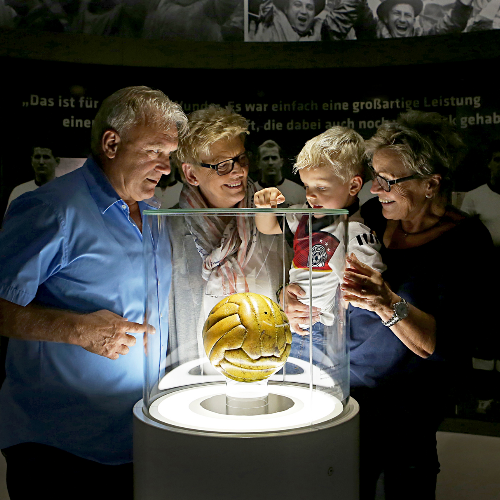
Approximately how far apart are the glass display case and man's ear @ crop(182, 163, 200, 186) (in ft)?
3.05

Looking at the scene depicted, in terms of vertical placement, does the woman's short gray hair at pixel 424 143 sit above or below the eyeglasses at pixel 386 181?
above

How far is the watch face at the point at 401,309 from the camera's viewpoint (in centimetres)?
222

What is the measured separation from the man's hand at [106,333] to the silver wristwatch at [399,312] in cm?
99

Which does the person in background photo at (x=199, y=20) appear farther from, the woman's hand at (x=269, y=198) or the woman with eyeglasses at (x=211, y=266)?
the woman with eyeglasses at (x=211, y=266)

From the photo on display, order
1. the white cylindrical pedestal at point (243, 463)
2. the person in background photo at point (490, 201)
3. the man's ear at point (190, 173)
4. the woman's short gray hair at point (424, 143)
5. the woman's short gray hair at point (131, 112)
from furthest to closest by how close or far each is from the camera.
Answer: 1. the man's ear at point (190, 173)
2. the person in background photo at point (490, 201)
3. the woman's short gray hair at point (424, 143)
4. the woman's short gray hair at point (131, 112)
5. the white cylindrical pedestal at point (243, 463)

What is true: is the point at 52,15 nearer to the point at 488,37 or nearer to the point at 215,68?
the point at 215,68

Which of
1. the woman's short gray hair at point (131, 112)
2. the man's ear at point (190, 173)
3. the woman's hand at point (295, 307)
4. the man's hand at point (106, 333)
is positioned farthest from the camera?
the man's ear at point (190, 173)

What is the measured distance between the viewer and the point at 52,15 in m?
2.77

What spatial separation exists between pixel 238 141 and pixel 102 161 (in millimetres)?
662

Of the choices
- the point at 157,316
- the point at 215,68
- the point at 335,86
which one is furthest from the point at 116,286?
the point at 335,86

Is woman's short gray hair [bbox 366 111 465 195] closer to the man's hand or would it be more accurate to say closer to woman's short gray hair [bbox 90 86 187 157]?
woman's short gray hair [bbox 90 86 187 157]

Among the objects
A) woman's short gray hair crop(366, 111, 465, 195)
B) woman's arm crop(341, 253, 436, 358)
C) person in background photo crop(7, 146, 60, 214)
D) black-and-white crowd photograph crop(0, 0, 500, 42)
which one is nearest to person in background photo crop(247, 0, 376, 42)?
black-and-white crowd photograph crop(0, 0, 500, 42)

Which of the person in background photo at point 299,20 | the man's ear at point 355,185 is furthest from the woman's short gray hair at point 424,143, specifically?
the person in background photo at point 299,20

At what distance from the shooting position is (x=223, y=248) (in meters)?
1.60
